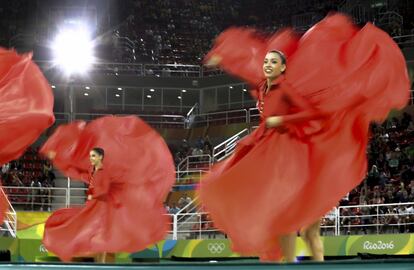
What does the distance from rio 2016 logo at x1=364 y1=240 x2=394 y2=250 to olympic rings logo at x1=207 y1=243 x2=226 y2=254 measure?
8.14ft

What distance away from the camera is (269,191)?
5.12 m

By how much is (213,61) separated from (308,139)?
137cm

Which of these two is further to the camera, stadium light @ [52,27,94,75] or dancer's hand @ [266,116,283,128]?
stadium light @ [52,27,94,75]

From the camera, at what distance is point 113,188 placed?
8273mm

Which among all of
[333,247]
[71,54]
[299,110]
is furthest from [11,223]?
[299,110]

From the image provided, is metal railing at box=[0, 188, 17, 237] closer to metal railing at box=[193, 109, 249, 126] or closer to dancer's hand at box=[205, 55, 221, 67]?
dancer's hand at box=[205, 55, 221, 67]

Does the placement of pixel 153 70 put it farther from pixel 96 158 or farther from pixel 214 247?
pixel 96 158

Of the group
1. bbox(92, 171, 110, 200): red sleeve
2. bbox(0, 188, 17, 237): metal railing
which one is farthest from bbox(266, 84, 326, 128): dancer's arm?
bbox(0, 188, 17, 237): metal railing

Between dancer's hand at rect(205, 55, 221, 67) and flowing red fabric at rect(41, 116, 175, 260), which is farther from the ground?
dancer's hand at rect(205, 55, 221, 67)

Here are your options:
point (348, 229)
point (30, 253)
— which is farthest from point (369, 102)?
point (30, 253)

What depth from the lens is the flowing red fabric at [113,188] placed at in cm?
786

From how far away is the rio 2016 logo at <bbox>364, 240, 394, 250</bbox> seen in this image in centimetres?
1082

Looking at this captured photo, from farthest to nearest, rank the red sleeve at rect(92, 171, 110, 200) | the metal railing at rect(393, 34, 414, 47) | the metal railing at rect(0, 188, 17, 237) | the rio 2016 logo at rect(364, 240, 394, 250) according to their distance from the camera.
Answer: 1. the metal railing at rect(393, 34, 414, 47)
2. the metal railing at rect(0, 188, 17, 237)
3. the rio 2016 logo at rect(364, 240, 394, 250)
4. the red sleeve at rect(92, 171, 110, 200)

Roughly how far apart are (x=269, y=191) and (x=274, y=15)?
67.4 feet
